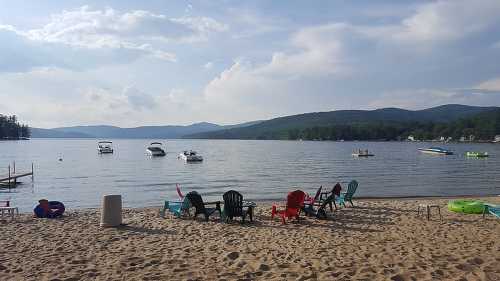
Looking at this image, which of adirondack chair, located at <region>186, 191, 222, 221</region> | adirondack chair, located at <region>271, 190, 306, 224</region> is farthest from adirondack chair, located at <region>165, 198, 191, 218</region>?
adirondack chair, located at <region>271, 190, 306, 224</region>

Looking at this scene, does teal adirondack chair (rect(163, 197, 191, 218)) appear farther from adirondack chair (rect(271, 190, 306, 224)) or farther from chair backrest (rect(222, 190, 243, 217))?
adirondack chair (rect(271, 190, 306, 224))

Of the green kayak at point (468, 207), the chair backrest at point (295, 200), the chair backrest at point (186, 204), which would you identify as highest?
the chair backrest at point (295, 200)

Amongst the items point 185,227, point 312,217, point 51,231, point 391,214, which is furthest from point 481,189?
point 51,231

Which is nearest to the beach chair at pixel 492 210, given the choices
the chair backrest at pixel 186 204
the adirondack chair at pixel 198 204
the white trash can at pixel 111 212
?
the adirondack chair at pixel 198 204

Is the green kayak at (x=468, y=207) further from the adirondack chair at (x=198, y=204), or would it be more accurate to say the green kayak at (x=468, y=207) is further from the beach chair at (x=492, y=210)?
the adirondack chair at (x=198, y=204)

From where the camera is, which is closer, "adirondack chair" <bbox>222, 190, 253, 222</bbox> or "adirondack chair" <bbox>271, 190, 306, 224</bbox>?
"adirondack chair" <bbox>271, 190, 306, 224</bbox>

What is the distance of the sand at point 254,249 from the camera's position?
7727 mm

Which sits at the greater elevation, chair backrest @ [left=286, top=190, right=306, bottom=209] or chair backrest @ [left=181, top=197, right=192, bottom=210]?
chair backrest @ [left=286, top=190, right=306, bottom=209]

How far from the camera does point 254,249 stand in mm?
9492

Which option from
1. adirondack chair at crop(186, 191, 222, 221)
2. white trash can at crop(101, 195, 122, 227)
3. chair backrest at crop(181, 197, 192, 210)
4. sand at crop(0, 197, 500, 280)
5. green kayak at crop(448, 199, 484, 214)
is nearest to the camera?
sand at crop(0, 197, 500, 280)

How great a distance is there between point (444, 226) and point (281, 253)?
5666mm

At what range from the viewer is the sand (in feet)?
25.3

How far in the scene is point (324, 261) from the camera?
846 cm

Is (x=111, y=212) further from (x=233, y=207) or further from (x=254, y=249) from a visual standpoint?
(x=254, y=249)
